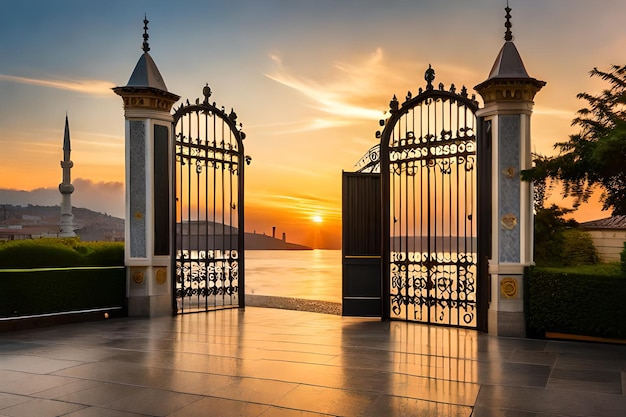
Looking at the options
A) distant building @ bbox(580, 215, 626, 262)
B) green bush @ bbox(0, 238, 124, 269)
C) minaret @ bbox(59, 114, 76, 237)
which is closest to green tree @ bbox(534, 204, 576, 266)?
distant building @ bbox(580, 215, 626, 262)

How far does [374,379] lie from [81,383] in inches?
128

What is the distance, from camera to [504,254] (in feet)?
29.3

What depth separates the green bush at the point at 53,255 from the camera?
10.1 meters

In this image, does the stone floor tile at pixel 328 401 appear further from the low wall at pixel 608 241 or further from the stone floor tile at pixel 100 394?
the low wall at pixel 608 241

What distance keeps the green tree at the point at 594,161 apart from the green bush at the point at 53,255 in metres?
8.09

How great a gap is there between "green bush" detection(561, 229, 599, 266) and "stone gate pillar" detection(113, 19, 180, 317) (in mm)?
7514

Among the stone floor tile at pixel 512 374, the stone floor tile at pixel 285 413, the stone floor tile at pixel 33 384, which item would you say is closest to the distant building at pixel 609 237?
the stone floor tile at pixel 512 374

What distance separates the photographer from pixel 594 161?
7656 mm

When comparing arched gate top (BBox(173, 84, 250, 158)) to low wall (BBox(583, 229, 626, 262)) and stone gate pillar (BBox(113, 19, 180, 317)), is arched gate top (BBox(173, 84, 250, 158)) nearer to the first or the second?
stone gate pillar (BBox(113, 19, 180, 317))

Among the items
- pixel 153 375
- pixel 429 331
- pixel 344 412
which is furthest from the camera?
pixel 429 331

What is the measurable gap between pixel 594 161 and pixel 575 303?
2.27 metres

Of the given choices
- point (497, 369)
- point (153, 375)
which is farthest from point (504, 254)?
point (153, 375)

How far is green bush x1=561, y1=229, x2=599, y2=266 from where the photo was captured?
31.3 ft

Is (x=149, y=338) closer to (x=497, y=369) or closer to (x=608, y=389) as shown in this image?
(x=497, y=369)
